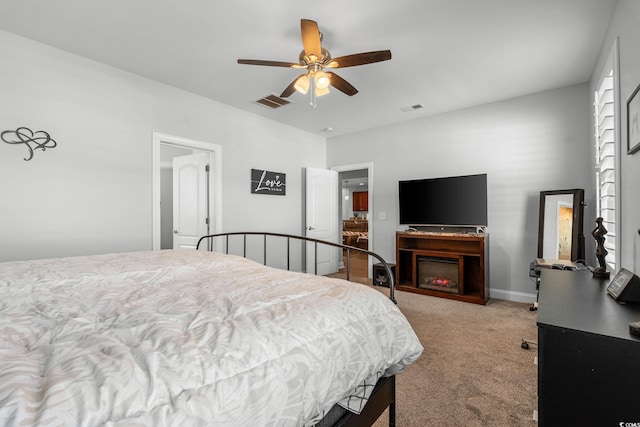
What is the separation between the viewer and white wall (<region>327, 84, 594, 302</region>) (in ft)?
11.8

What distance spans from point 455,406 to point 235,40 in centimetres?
320

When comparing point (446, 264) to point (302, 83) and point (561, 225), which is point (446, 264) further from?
point (302, 83)

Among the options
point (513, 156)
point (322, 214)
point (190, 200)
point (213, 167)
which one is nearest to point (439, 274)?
point (513, 156)

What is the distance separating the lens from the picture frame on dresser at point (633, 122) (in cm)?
162

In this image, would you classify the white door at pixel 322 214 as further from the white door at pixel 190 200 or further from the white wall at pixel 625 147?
the white wall at pixel 625 147

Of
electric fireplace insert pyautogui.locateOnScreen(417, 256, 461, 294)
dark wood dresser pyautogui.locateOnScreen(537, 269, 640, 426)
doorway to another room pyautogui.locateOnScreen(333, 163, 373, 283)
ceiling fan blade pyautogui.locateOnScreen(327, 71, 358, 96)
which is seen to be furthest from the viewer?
doorway to another room pyautogui.locateOnScreen(333, 163, 373, 283)

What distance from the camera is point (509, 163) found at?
3973mm

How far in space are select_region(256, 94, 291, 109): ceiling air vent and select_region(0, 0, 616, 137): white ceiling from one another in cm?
13

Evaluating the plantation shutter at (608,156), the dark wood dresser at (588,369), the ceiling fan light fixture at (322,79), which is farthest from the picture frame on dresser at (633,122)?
the ceiling fan light fixture at (322,79)

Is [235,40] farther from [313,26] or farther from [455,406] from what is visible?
[455,406]

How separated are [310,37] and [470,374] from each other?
2.68 metres

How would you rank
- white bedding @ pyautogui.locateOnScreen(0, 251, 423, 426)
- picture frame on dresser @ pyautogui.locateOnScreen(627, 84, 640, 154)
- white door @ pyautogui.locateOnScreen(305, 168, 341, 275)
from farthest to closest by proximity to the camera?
white door @ pyautogui.locateOnScreen(305, 168, 341, 275) < picture frame on dresser @ pyautogui.locateOnScreen(627, 84, 640, 154) < white bedding @ pyautogui.locateOnScreen(0, 251, 423, 426)

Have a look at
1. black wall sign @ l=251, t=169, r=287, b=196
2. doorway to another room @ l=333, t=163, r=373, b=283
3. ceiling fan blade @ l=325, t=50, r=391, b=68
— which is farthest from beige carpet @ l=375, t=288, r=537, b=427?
black wall sign @ l=251, t=169, r=287, b=196

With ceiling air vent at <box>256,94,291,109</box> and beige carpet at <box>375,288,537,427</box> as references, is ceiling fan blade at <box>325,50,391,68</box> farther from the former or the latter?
beige carpet at <box>375,288,537,427</box>
